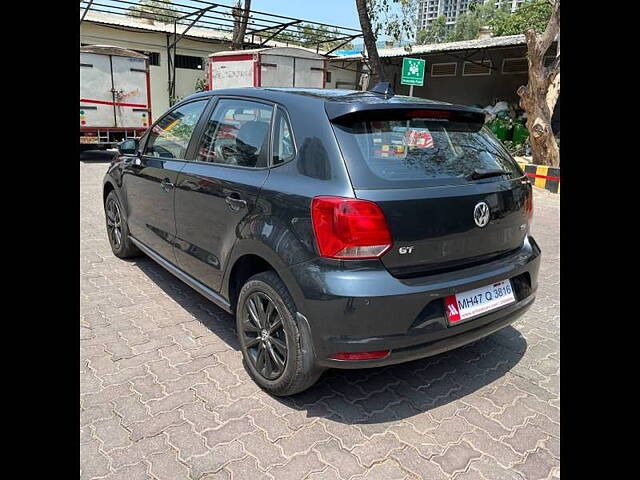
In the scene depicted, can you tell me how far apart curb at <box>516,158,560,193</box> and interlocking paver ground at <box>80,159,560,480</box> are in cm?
720

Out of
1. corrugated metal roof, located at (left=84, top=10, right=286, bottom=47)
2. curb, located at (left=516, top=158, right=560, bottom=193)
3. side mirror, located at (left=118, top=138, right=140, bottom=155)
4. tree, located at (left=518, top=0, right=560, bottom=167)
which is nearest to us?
side mirror, located at (left=118, top=138, right=140, bottom=155)

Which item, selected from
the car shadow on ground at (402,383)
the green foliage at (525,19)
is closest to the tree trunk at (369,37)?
the car shadow on ground at (402,383)

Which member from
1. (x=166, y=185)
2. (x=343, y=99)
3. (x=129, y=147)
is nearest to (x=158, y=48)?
(x=129, y=147)

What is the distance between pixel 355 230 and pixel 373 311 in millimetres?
387

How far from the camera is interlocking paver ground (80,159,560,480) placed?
2.26 meters

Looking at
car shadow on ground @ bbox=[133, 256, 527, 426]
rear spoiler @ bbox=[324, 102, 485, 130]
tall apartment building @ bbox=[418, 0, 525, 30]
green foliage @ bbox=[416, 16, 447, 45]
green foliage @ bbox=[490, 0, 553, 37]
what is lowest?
car shadow on ground @ bbox=[133, 256, 527, 426]

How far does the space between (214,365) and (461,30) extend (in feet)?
264

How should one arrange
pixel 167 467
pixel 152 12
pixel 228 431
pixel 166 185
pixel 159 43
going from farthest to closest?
pixel 159 43 < pixel 152 12 < pixel 166 185 < pixel 228 431 < pixel 167 467

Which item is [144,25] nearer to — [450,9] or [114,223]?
[114,223]

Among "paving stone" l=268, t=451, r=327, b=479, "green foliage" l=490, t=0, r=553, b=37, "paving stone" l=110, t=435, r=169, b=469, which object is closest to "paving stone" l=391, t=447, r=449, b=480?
"paving stone" l=268, t=451, r=327, b=479

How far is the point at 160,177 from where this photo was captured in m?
3.82

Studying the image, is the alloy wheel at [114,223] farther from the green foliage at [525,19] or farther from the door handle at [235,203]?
the green foliage at [525,19]

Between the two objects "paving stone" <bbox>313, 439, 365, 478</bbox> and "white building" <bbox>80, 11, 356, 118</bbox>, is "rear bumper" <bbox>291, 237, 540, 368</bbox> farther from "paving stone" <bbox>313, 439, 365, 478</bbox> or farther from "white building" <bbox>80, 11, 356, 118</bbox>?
"white building" <bbox>80, 11, 356, 118</bbox>
